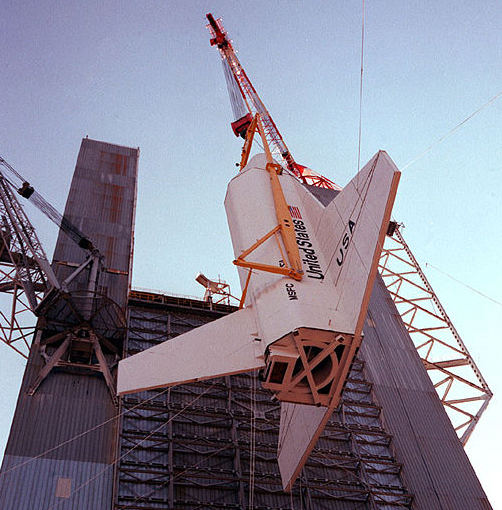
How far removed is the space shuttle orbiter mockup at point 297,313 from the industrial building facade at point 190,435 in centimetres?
641

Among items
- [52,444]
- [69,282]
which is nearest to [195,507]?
[52,444]

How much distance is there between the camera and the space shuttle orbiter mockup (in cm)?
1739

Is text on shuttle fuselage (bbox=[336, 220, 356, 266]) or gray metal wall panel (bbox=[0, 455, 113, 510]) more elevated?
text on shuttle fuselage (bbox=[336, 220, 356, 266])

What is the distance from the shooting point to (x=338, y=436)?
30844mm

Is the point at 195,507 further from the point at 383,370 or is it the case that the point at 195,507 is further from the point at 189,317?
the point at 383,370

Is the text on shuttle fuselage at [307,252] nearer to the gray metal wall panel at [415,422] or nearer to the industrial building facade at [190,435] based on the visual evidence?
the industrial building facade at [190,435]

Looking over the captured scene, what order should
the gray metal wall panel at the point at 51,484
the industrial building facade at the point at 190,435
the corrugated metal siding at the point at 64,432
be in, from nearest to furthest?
the gray metal wall panel at the point at 51,484
the corrugated metal siding at the point at 64,432
the industrial building facade at the point at 190,435

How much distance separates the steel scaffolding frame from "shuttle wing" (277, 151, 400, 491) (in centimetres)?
576

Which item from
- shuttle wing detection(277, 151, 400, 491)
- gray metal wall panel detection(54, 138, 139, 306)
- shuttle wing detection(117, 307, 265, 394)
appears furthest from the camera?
gray metal wall panel detection(54, 138, 139, 306)

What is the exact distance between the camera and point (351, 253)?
733 inches

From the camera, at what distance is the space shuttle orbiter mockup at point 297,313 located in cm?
1739

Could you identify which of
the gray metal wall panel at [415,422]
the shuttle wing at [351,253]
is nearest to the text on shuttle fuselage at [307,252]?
the shuttle wing at [351,253]

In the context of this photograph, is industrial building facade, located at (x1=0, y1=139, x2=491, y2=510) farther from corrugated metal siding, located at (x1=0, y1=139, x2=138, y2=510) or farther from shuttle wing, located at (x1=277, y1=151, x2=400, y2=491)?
shuttle wing, located at (x1=277, y1=151, x2=400, y2=491)

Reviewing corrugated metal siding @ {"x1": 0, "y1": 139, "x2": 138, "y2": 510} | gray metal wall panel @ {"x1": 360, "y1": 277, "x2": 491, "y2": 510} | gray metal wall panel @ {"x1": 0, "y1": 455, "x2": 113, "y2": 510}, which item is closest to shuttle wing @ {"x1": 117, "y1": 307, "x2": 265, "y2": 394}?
gray metal wall panel @ {"x1": 0, "y1": 455, "x2": 113, "y2": 510}
